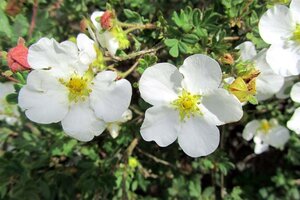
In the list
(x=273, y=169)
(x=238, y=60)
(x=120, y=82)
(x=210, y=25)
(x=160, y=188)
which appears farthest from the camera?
(x=273, y=169)

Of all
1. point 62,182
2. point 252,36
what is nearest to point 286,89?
point 252,36

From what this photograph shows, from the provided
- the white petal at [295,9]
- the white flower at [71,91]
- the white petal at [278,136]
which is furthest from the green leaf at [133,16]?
the white petal at [278,136]

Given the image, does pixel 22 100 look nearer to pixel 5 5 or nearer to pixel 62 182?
pixel 5 5

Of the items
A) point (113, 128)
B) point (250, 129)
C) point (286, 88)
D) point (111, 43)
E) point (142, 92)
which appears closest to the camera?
point (142, 92)

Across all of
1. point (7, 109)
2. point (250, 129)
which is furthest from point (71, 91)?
point (250, 129)

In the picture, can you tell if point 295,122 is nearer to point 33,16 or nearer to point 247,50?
point 247,50

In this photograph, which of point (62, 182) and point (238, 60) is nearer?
point (238, 60)

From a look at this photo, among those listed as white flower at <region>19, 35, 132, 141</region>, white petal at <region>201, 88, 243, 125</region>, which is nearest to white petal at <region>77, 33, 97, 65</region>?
white flower at <region>19, 35, 132, 141</region>
